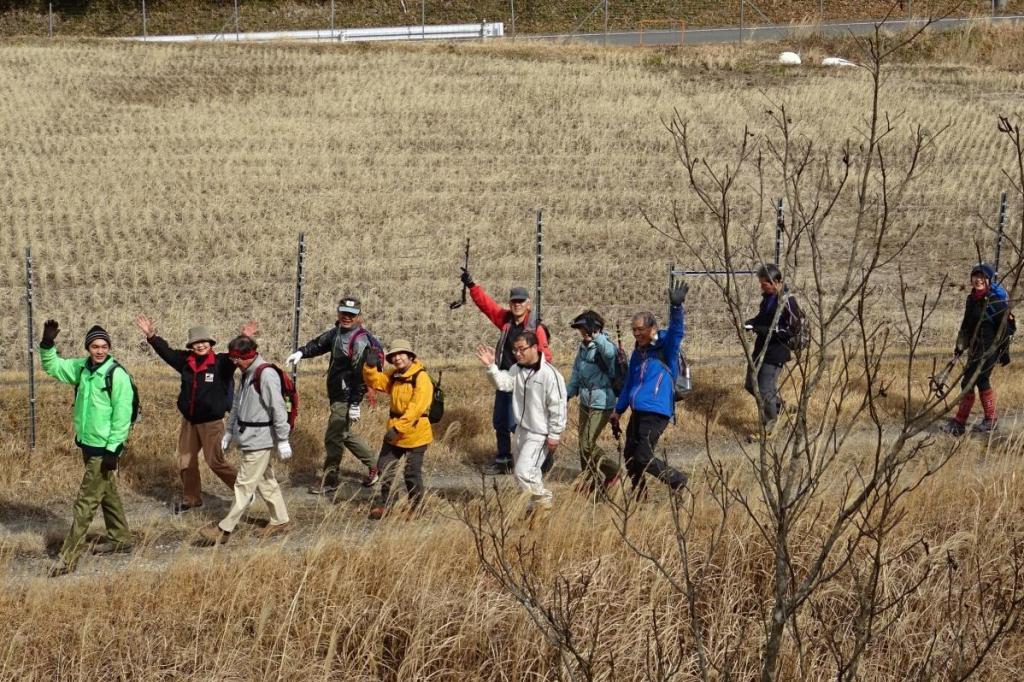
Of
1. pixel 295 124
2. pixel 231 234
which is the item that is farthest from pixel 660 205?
pixel 295 124

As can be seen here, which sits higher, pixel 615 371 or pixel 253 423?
pixel 615 371

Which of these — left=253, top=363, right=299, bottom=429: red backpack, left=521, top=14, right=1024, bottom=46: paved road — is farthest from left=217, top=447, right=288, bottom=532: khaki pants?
left=521, top=14, right=1024, bottom=46: paved road

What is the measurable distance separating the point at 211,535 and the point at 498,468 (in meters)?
2.92

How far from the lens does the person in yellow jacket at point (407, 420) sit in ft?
32.3

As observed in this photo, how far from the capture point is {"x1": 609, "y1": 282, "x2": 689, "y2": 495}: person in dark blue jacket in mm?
9695

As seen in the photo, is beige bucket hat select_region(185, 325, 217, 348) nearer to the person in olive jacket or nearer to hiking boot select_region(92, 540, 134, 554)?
the person in olive jacket

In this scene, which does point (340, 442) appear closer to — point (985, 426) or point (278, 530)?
point (278, 530)

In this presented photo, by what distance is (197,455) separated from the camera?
34.3ft

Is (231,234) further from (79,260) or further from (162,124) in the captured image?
(162,124)

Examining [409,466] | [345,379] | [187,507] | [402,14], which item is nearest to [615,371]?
[409,466]

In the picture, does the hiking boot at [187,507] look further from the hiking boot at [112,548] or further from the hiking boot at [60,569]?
the hiking boot at [60,569]

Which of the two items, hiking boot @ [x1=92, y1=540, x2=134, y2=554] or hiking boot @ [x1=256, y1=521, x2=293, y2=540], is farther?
hiking boot @ [x1=256, y1=521, x2=293, y2=540]

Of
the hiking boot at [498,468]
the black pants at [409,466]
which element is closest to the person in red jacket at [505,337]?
the hiking boot at [498,468]

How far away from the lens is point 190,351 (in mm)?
10344
